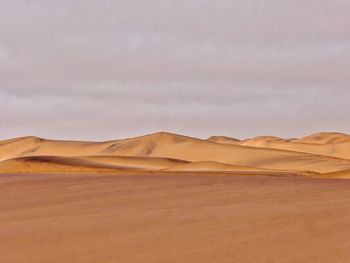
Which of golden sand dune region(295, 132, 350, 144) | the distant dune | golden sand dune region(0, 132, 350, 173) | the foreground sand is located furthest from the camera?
golden sand dune region(295, 132, 350, 144)

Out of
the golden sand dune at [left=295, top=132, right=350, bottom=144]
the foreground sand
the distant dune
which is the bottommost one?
the foreground sand

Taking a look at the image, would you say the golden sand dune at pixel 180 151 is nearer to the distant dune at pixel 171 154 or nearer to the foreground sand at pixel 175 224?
the distant dune at pixel 171 154

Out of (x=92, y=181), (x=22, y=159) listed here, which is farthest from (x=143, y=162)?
(x=92, y=181)

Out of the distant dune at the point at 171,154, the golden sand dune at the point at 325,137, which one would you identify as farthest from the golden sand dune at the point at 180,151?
the golden sand dune at the point at 325,137

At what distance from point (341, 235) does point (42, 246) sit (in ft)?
12.3

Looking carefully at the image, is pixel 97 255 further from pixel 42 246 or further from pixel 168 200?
pixel 168 200

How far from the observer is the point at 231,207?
35.5ft

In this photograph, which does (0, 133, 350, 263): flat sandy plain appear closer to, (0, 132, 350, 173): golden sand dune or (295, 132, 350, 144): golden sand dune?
(0, 132, 350, 173): golden sand dune

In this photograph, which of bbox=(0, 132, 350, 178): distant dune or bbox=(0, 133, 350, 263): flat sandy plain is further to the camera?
bbox=(0, 132, 350, 178): distant dune

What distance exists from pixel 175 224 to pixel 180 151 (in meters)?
77.5

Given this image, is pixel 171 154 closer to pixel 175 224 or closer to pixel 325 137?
pixel 325 137

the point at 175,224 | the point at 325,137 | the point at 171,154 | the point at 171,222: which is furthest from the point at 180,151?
the point at 175,224

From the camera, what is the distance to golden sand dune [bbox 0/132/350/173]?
5941 cm

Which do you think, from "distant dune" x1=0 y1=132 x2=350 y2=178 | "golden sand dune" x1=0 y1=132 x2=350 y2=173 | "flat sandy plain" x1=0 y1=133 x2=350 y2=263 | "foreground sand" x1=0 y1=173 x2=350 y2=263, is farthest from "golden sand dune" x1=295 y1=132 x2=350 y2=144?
"foreground sand" x1=0 y1=173 x2=350 y2=263
